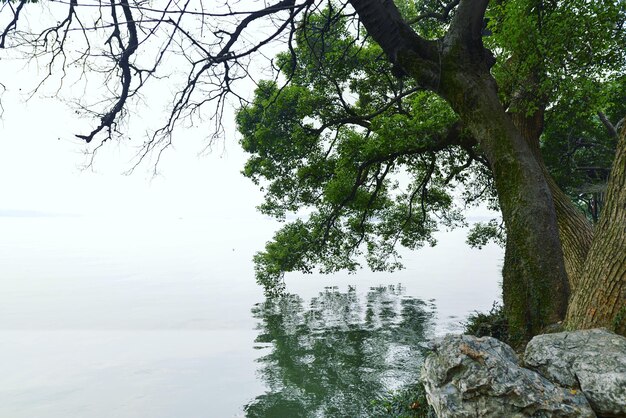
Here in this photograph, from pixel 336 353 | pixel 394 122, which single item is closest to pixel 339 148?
pixel 394 122

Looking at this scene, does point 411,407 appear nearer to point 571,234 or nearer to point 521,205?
point 521,205

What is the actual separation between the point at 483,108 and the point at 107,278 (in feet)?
143

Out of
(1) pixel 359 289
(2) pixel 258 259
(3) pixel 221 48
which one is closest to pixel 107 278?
(1) pixel 359 289

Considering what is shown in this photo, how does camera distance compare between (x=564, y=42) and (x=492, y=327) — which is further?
(x=492, y=327)

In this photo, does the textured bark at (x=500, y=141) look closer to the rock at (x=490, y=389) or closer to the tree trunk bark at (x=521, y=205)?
the tree trunk bark at (x=521, y=205)

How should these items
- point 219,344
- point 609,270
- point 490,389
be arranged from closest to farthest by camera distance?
1. point 490,389
2. point 609,270
3. point 219,344

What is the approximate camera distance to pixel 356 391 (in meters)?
10.3

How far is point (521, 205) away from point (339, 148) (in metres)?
7.07

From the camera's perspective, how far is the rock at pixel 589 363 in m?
4.29

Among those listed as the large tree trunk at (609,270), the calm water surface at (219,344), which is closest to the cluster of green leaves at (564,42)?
the large tree trunk at (609,270)

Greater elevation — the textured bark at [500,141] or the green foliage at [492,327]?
the textured bark at [500,141]

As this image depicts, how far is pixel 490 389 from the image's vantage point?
4.34 m

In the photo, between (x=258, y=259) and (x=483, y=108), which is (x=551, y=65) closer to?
(x=483, y=108)

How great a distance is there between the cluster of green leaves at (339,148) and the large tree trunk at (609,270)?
541 centimetres
